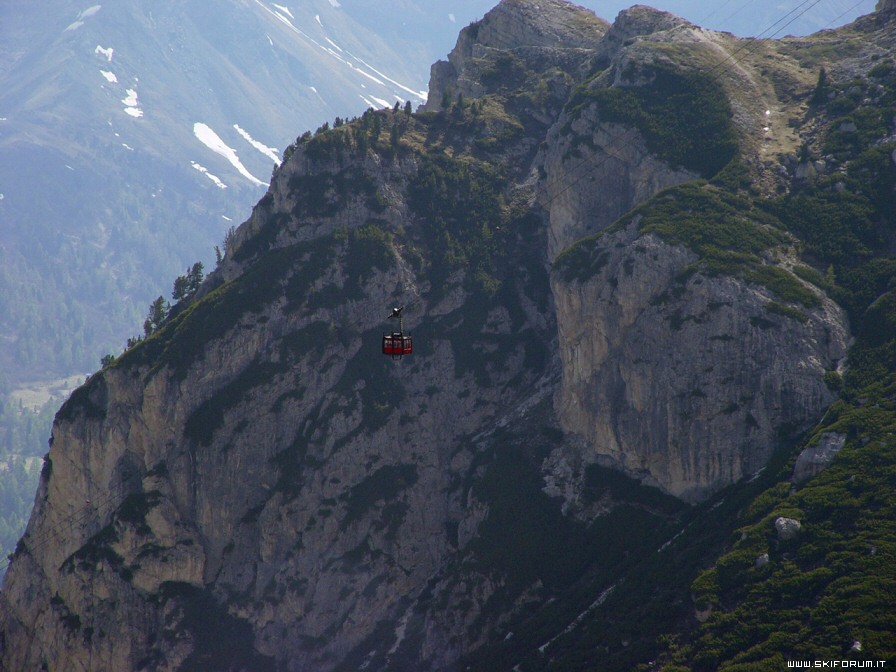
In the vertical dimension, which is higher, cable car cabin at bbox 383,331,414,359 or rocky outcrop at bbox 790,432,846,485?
cable car cabin at bbox 383,331,414,359

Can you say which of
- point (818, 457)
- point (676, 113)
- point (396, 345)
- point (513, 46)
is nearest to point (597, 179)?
point (676, 113)

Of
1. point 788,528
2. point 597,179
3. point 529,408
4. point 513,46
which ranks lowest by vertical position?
point 788,528

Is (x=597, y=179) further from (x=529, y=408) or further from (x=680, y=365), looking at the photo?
(x=680, y=365)

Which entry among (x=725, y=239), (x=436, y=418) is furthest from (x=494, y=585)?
(x=725, y=239)

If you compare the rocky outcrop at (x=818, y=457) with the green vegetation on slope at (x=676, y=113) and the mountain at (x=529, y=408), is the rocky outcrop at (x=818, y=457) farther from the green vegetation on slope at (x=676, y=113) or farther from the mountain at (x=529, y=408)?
the green vegetation on slope at (x=676, y=113)

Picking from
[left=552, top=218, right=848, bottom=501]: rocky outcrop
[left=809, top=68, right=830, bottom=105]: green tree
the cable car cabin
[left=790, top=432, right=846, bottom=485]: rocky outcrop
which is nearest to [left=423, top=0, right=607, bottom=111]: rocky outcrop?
[left=809, top=68, right=830, bottom=105]: green tree

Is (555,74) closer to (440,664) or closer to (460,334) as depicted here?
(460,334)

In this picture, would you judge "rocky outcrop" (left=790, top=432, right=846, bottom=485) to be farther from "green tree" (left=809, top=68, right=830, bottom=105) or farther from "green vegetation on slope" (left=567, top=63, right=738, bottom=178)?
"green tree" (left=809, top=68, right=830, bottom=105)
